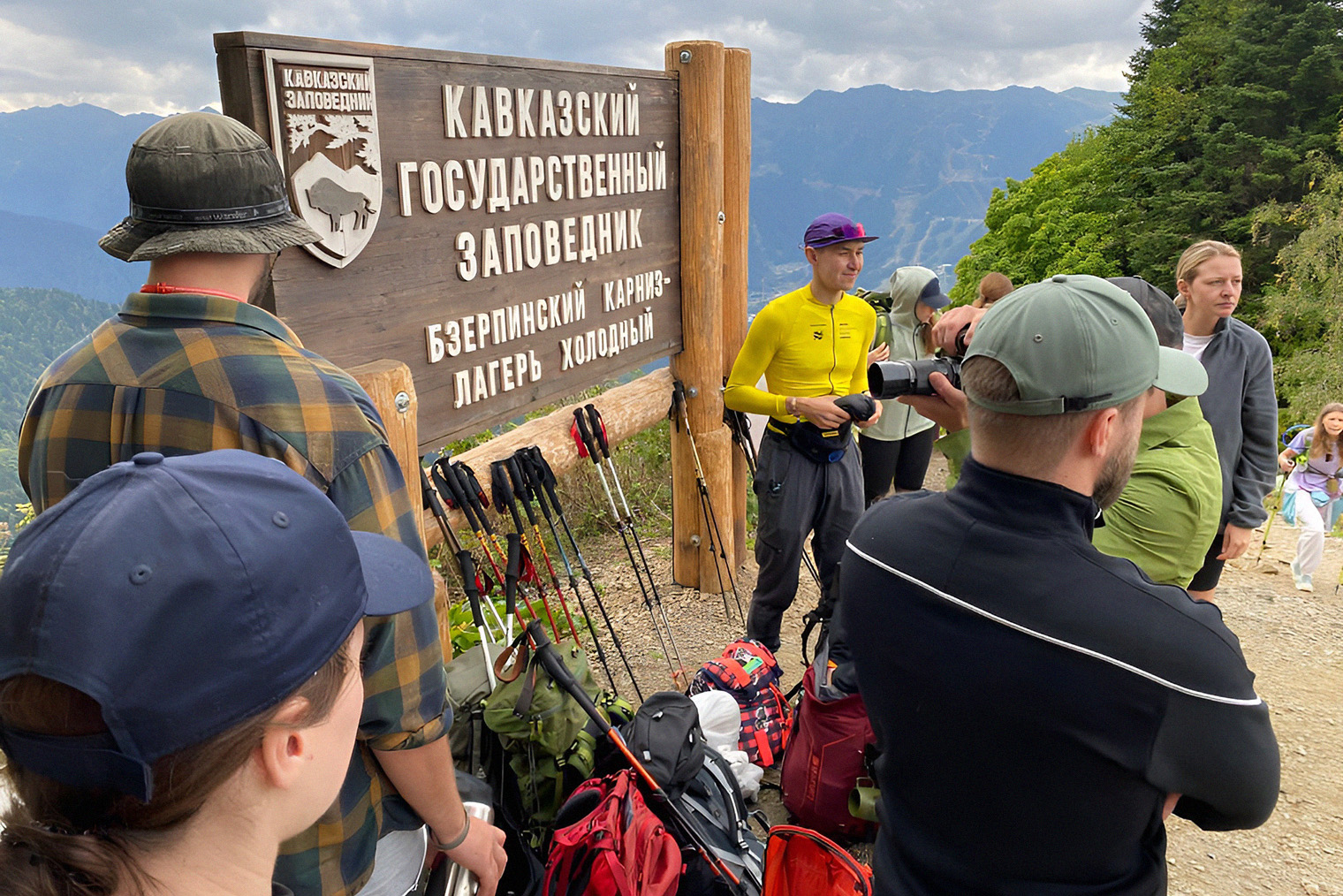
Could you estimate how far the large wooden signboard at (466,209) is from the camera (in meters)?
2.35

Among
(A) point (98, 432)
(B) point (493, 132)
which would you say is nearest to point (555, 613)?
(B) point (493, 132)

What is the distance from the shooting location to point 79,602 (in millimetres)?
837

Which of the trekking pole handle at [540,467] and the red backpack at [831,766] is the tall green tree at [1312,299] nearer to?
the red backpack at [831,766]

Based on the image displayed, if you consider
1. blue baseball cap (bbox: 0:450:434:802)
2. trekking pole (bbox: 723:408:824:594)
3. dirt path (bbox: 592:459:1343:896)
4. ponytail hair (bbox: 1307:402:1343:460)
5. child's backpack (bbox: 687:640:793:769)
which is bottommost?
dirt path (bbox: 592:459:1343:896)

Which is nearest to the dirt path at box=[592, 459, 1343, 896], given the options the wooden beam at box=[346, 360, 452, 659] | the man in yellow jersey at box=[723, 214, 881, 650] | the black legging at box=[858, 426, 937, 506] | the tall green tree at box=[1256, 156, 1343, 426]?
the man in yellow jersey at box=[723, 214, 881, 650]

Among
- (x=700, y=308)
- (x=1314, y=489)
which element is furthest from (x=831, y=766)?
(x=1314, y=489)

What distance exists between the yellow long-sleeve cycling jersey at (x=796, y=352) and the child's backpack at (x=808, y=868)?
2.07m

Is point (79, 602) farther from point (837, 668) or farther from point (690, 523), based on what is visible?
point (690, 523)

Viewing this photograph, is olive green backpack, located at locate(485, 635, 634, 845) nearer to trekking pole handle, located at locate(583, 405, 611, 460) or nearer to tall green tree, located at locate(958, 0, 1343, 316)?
trekking pole handle, located at locate(583, 405, 611, 460)

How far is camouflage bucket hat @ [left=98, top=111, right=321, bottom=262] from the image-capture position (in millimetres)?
1562

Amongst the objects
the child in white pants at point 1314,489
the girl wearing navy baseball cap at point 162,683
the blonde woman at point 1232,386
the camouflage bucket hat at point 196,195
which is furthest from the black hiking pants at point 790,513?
the child in white pants at point 1314,489

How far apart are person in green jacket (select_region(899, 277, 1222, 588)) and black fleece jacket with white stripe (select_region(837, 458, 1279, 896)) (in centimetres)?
96

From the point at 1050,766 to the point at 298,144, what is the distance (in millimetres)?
2294

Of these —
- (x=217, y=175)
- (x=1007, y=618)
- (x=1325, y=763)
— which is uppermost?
(x=217, y=175)
